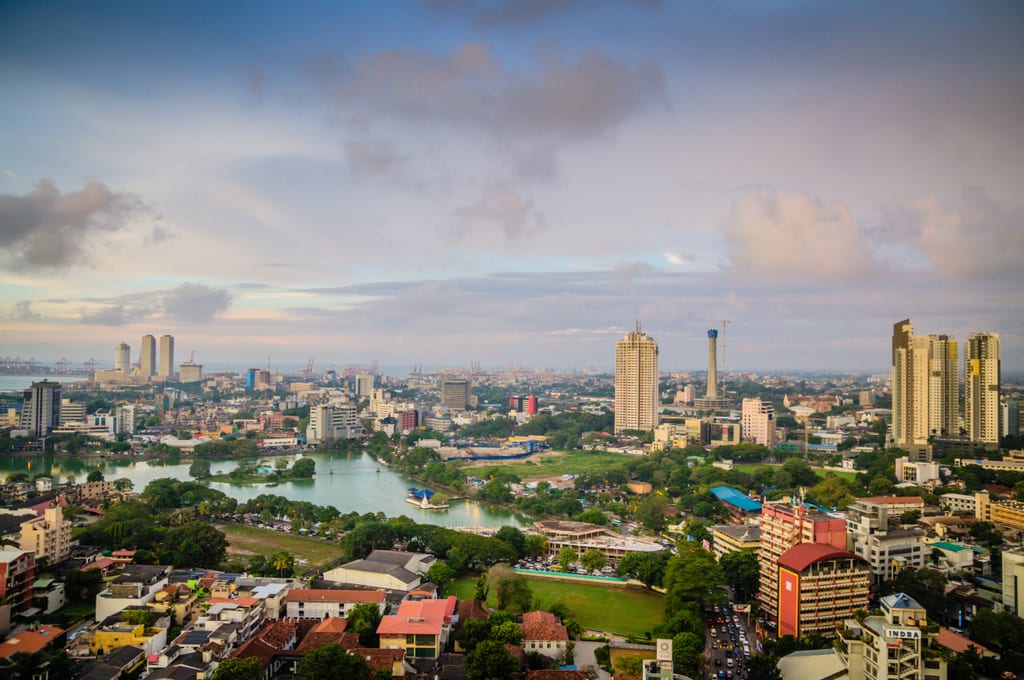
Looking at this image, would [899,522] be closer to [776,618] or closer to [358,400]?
[776,618]

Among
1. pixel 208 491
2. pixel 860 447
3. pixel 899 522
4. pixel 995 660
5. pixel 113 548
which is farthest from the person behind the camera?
pixel 860 447

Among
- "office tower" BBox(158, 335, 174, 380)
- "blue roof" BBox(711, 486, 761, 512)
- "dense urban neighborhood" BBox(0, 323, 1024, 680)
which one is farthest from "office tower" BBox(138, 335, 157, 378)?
"blue roof" BBox(711, 486, 761, 512)

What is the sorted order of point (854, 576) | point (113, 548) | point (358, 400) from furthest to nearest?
point (358, 400), point (113, 548), point (854, 576)

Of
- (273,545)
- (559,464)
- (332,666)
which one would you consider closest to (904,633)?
(332,666)

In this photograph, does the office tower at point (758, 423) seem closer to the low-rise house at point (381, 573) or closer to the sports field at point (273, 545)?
the sports field at point (273, 545)

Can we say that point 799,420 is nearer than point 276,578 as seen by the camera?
No

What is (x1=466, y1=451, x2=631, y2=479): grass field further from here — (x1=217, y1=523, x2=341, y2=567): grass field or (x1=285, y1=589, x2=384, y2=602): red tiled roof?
(x1=285, y1=589, x2=384, y2=602): red tiled roof

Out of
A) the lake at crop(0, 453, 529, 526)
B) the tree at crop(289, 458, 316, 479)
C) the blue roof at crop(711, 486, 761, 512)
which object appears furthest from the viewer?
the tree at crop(289, 458, 316, 479)

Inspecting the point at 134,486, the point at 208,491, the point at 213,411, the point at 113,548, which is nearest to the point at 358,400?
the point at 213,411

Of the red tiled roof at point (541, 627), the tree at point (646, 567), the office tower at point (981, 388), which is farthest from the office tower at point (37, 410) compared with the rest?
the office tower at point (981, 388)
